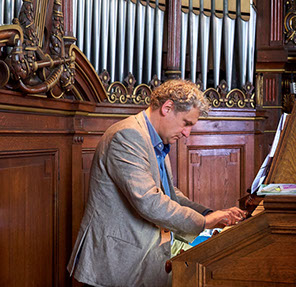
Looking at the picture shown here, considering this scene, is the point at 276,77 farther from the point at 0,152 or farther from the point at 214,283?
the point at 214,283

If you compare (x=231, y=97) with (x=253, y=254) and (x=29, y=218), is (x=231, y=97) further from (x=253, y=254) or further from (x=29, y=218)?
(x=253, y=254)

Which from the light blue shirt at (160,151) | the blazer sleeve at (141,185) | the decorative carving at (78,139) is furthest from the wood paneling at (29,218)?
the light blue shirt at (160,151)

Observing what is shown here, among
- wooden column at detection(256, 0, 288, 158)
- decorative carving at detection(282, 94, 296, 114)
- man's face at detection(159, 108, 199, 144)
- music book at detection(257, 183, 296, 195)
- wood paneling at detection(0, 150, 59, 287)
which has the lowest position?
wood paneling at detection(0, 150, 59, 287)

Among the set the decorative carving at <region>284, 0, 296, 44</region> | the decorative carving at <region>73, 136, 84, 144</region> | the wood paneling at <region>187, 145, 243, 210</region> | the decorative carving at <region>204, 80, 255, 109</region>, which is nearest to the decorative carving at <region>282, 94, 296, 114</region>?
the decorative carving at <region>204, 80, 255, 109</region>

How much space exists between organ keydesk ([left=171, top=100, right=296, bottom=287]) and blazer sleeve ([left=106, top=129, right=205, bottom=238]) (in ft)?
2.50

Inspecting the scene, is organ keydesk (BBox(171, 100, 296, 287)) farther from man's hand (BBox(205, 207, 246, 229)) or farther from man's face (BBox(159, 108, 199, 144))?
man's face (BBox(159, 108, 199, 144))

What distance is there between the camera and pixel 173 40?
4.33 m

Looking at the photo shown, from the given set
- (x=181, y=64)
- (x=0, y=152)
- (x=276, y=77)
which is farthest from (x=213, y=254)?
(x=276, y=77)

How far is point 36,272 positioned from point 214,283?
1.68m

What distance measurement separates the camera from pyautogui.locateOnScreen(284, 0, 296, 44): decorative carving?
15.3ft

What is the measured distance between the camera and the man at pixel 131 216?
2408 millimetres

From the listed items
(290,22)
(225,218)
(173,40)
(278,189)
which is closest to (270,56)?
(290,22)

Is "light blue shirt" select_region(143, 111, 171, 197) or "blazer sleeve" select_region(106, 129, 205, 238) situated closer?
"blazer sleeve" select_region(106, 129, 205, 238)

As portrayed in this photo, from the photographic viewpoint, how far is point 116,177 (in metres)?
2.48
